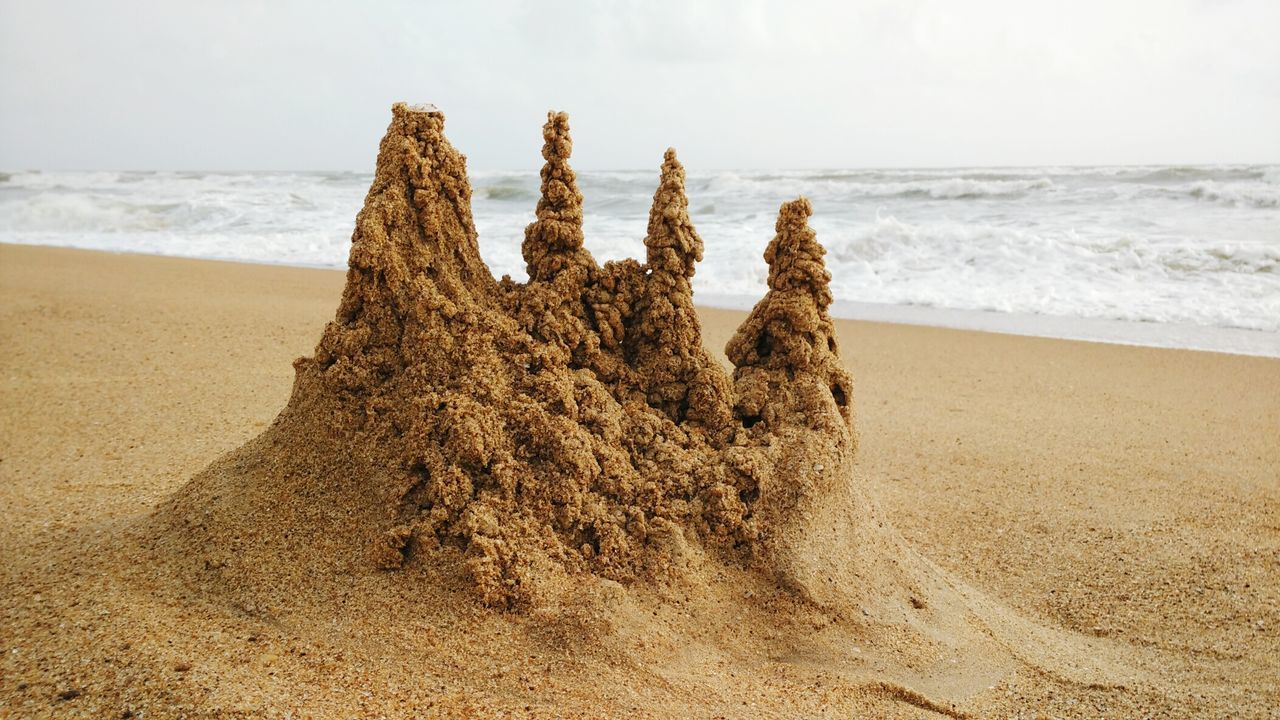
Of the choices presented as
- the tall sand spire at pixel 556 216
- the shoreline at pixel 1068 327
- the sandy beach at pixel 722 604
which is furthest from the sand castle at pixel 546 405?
the shoreline at pixel 1068 327

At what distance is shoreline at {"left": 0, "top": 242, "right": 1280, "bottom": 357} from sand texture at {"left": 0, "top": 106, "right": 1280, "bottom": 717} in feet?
15.5

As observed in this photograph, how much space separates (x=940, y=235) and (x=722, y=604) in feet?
37.9

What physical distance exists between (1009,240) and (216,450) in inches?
442

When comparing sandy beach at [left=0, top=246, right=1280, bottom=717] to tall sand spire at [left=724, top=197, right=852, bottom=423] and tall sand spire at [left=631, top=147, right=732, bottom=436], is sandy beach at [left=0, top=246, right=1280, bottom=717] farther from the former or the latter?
tall sand spire at [left=631, top=147, right=732, bottom=436]

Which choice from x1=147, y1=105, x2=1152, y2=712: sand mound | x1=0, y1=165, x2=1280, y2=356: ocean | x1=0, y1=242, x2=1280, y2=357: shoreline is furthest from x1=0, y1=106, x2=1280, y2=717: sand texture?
x1=0, y1=165, x2=1280, y2=356: ocean

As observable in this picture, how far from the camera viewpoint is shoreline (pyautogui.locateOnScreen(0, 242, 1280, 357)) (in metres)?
7.77

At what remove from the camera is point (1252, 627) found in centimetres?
293

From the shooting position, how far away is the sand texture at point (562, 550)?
2059mm

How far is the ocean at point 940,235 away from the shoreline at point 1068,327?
0.04 metres

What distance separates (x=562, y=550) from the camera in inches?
90.4

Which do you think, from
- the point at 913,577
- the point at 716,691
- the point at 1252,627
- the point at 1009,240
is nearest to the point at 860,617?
the point at 913,577

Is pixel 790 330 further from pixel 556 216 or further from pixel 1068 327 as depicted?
pixel 1068 327

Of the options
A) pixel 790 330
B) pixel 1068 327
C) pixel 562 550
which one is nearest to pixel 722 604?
pixel 562 550

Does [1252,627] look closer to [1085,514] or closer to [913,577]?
[1085,514]
